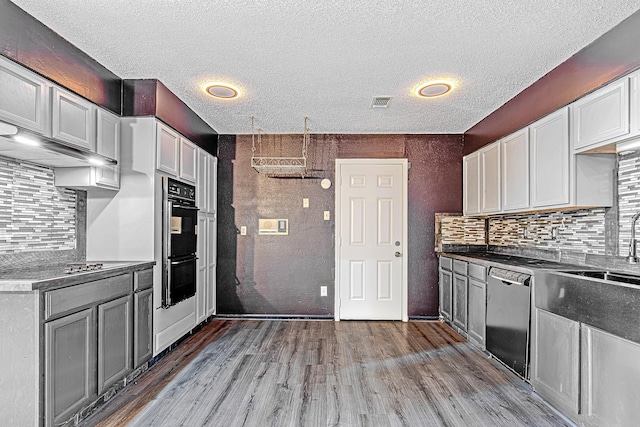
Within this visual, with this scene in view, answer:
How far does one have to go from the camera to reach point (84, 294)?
7.59ft

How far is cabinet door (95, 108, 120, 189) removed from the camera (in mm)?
2951

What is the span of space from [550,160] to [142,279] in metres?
3.29

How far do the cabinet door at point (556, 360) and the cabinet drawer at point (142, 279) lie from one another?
2.91 m

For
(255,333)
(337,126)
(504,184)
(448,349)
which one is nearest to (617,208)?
(504,184)

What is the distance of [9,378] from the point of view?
199 centimetres

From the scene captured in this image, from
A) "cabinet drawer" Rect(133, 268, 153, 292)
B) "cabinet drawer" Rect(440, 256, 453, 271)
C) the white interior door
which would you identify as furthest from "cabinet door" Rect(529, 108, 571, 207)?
"cabinet drawer" Rect(133, 268, 153, 292)

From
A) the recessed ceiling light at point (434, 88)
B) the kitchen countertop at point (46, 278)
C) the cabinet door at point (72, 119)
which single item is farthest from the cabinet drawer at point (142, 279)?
the recessed ceiling light at point (434, 88)

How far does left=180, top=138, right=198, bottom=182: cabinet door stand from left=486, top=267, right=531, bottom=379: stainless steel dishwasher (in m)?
3.05

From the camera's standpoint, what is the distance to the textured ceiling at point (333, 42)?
7.23ft

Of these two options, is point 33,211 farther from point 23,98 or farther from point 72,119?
point 23,98

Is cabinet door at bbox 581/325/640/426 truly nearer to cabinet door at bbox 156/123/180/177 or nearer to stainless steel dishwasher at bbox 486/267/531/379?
stainless steel dishwasher at bbox 486/267/531/379

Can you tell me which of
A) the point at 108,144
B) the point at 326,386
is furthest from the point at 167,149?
the point at 326,386

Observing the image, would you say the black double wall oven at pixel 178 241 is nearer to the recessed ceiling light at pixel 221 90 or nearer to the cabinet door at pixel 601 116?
the recessed ceiling light at pixel 221 90

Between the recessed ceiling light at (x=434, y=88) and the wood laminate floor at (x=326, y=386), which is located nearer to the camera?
the wood laminate floor at (x=326, y=386)
